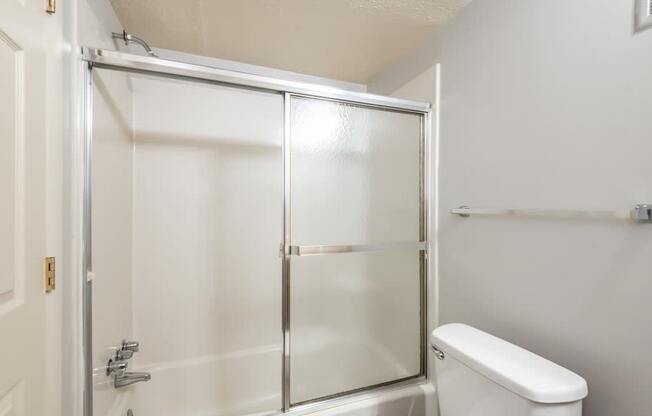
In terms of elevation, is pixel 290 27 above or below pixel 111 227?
above

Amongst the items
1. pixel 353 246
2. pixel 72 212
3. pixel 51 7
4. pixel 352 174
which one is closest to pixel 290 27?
pixel 352 174

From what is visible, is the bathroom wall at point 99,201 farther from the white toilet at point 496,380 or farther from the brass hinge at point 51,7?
the white toilet at point 496,380

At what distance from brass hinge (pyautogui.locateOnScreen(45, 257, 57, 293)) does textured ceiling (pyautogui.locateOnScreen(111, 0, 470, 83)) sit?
4.01 feet

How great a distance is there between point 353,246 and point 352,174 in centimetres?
38

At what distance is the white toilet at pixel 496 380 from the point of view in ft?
2.63

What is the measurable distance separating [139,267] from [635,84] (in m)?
2.33

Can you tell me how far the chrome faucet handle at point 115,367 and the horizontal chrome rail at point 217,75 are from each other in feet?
3.96

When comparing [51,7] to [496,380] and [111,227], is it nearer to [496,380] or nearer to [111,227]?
[111,227]

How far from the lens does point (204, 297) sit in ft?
6.25

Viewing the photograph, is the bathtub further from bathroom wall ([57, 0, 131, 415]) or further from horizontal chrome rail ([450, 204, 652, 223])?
horizontal chrome rail ([450, 204, 652, 223])

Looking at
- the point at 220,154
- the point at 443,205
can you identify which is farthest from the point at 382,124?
the point at 220,154

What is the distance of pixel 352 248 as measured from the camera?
4.87 ft

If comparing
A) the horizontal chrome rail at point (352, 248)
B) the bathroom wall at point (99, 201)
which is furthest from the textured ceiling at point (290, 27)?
the horizontal chrome rail at point (352, 248)

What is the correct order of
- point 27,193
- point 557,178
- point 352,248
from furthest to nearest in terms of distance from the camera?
point 352,248
point 557,178
point 27,193
